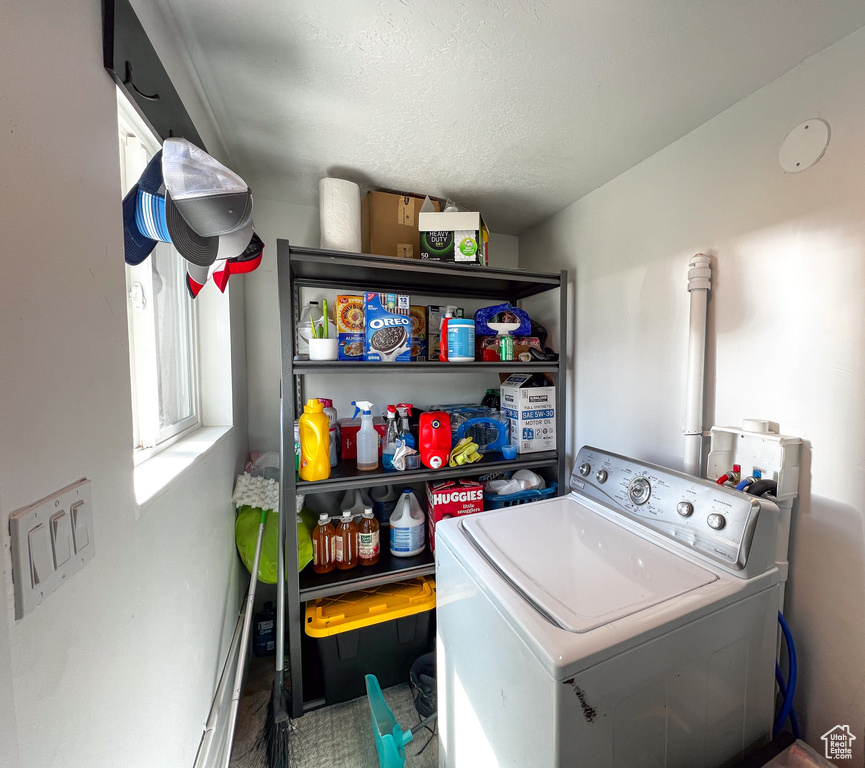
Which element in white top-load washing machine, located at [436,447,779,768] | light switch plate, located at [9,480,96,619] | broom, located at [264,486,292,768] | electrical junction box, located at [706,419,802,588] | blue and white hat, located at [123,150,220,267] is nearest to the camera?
light switch plate, located at [9,480,96,619]

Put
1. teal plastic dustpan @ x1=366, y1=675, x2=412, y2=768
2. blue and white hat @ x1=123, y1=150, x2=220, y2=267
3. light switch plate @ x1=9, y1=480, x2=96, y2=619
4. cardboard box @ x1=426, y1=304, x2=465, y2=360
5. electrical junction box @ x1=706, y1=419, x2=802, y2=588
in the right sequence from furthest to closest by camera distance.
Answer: cardboard box @ x1=426, y1=304, x2=465, y2=360, teal plastic dustpan @ x1=366, y1=675, x2=412, y2=768, electrical junction box @ x1=706, y1=419, x2=802, y2=588, blue and white hat @ x1=123, y1=150, x2=220, y2=267, light switch plate @ x1=9, y1=480, x2=96, y2=619

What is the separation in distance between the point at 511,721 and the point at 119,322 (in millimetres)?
1087

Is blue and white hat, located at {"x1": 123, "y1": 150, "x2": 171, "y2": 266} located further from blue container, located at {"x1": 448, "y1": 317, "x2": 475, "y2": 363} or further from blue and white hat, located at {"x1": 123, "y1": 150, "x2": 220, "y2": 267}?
blue container, located at {"x1": 448, "y1": 317, "x2": 475, "y2": 363}

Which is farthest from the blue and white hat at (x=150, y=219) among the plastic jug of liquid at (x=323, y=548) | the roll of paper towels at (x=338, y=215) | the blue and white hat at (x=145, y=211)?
the plastic jug of liquid at (x=323, y=548)

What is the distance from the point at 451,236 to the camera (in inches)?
61.2

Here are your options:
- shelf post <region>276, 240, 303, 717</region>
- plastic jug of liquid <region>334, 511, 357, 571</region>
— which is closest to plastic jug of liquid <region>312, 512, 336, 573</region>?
plastic jug of liquid <region>334, 511, 357, 571</region>

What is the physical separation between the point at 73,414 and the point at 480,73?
1245 millimetres

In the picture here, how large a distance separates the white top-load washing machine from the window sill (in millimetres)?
729

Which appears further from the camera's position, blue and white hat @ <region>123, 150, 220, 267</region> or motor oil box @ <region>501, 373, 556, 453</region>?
motor oil box @ <region>501, 373, 556, 453</region>

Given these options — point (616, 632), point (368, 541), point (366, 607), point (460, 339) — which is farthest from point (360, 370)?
point (616, 632)

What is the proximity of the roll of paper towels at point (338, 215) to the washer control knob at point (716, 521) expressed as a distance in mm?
1442

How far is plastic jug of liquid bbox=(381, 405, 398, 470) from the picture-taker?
5.16 feet

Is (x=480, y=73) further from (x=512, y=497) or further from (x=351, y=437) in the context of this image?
(x=512, y=497)

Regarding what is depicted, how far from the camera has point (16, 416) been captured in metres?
0.42
